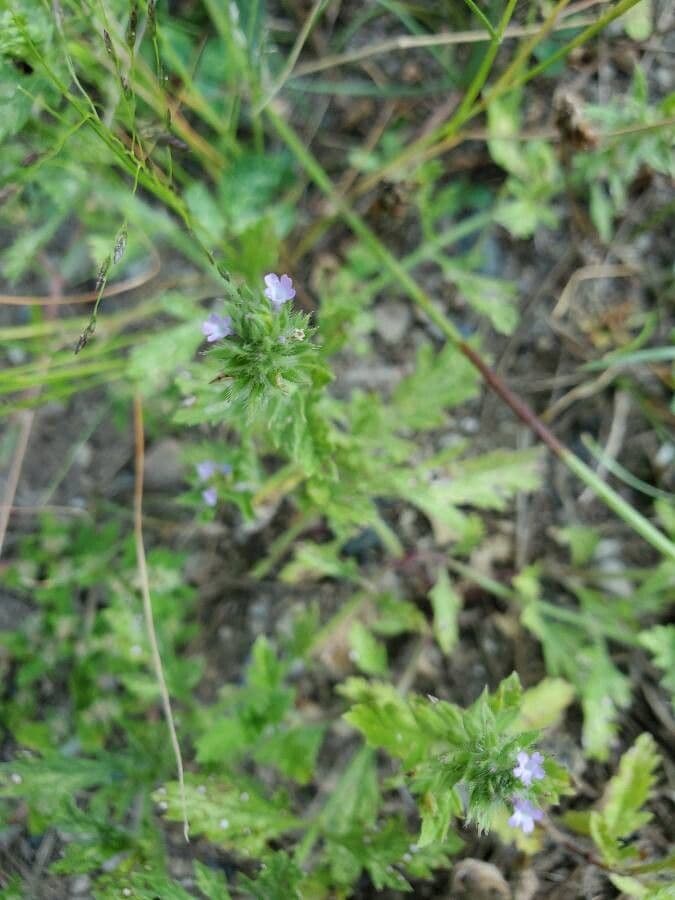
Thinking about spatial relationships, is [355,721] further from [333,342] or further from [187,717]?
[333,342]

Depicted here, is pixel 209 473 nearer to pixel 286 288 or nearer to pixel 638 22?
pixel 286 288

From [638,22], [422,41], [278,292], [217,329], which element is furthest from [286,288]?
[638,22]

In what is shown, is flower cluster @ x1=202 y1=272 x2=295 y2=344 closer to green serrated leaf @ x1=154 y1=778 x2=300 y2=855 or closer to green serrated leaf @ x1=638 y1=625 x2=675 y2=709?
green serrated leaf @ x1=154 y1=778 x2=300 y2=855

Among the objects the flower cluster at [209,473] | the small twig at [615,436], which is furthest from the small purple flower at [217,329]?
the small twig at [615,436]

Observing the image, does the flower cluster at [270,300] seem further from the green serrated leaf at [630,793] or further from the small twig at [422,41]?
the green serrated leaf at [630,793]

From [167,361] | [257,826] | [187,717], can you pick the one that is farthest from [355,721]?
[167,361]

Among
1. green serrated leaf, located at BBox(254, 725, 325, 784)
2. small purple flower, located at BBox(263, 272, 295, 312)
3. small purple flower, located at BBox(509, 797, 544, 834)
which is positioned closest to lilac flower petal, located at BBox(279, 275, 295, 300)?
small purple flower, located at BBox(263, 272, 295, 312)
